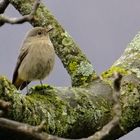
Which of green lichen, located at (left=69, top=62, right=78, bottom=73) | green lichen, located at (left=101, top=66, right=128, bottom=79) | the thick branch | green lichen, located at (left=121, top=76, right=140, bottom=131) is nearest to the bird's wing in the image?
the thick branch

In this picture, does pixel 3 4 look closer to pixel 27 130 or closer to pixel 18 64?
pixel 27 130

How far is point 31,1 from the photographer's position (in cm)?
575

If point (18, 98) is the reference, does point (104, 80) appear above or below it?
below

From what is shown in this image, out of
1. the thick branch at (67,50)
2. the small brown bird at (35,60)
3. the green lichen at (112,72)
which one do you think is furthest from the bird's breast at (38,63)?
the green lichen at (112,72)

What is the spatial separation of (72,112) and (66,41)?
153 centimetres

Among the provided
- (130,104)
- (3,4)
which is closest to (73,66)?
(130,104)

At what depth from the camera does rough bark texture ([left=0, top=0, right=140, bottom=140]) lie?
345 centimetres

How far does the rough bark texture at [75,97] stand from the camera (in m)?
3.45

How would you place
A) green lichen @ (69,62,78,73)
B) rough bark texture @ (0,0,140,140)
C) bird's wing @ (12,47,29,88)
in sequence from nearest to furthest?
rough bark texture @ (0,0,140,140) → green lichen @ (69,62,78,73) → bird's wing @ (12,47,29,88)

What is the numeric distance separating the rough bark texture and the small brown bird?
79 centimetres

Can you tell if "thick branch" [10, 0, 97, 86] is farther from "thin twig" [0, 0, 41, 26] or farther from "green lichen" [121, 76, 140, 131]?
"thin twig" [0, 0, 41, 26]

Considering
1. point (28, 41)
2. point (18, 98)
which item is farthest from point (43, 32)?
point (18, 98)

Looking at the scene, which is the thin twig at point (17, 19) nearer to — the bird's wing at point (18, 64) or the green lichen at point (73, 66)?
the green lichen at point (73, 66)

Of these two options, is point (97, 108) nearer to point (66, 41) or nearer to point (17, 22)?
point (66, 41)
